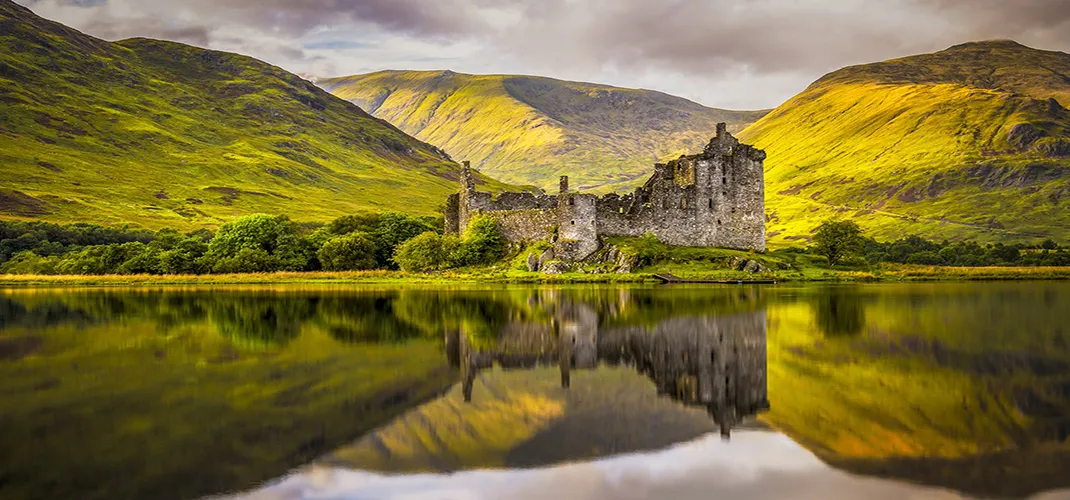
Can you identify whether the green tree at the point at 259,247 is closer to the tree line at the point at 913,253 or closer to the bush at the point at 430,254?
the bush at the point at 430,254

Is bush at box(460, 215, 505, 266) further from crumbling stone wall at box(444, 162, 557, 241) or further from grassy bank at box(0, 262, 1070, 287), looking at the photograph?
grassy bank at box(0, 262, 1070, 287)

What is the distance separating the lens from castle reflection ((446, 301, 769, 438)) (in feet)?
44.1

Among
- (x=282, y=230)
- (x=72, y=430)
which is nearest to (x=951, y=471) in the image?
(x=72, y=430)

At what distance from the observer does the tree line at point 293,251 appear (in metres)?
57.5

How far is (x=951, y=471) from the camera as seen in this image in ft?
28.7

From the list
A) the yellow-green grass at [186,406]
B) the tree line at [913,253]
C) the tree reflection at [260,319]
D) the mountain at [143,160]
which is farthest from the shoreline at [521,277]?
the mountain at [143,160]

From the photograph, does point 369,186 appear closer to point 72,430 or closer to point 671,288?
point 671,288

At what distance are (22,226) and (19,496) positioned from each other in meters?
91.3

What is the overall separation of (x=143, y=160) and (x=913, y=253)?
133m

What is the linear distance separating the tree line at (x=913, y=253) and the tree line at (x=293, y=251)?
78.1 ft

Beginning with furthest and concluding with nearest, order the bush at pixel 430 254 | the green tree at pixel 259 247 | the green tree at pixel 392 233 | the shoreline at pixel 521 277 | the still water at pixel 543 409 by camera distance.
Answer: the green tree at pixel 392 233
the green tree at pixel 259 247
the bush at pixel 430 254
the shoreline at pixel 521 277
the still water at pixel 543 409

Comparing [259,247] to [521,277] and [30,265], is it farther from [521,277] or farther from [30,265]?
[521,277]

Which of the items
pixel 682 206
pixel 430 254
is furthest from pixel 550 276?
pixel 682 206

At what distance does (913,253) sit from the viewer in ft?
253
